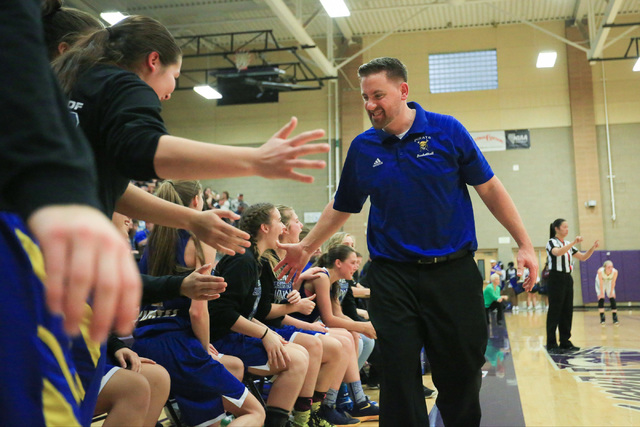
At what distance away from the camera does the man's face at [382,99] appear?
3193 mm

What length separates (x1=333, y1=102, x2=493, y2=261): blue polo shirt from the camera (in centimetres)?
302

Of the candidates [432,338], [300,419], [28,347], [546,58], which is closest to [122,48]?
[28,347]

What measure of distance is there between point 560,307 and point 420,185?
21.8 ft

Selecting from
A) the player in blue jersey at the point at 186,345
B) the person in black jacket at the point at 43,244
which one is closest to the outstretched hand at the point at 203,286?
the player in blue jersey at the point at 186,345

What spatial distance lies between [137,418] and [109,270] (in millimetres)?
2154

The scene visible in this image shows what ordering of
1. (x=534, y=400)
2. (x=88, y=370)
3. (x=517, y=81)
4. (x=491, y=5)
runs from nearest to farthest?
(x=88, y=370)
(x=534, y=400)
(x=491, y=5)
(x=517, y=81)

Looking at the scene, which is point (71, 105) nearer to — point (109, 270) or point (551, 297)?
point (109, 270)

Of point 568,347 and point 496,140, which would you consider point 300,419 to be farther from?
point 496,140

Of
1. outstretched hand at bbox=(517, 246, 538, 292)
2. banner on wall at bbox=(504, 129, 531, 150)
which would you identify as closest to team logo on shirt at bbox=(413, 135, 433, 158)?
outstretched hand at bbox=(517, 246, 538, 292)

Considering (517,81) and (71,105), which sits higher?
(517,81)

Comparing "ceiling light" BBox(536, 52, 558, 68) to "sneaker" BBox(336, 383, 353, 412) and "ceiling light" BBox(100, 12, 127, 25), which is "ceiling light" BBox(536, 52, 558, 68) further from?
"sneaker" BBox(336, 383, 353, 412)

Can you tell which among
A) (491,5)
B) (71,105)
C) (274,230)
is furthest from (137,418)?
(491,5)

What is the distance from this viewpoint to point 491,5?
17.9 meters

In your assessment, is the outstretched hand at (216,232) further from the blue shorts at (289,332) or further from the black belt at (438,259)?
the blue shorts at (289,332)
